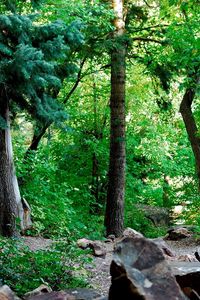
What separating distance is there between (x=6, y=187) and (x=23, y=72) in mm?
2541

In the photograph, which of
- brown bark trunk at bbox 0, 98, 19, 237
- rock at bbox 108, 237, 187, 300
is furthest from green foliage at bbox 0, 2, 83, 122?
rock at bbox 108, 237, 187, 300

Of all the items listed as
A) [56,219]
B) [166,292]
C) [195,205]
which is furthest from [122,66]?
[166,292]

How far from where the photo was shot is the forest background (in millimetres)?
7586

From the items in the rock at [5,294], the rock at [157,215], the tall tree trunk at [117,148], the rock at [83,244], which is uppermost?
the tall tree trunk at [117,148]

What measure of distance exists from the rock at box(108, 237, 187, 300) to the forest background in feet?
5.32

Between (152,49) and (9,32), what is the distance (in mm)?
6197

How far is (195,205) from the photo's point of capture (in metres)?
13.7

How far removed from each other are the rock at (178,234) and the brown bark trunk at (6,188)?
15.4ft

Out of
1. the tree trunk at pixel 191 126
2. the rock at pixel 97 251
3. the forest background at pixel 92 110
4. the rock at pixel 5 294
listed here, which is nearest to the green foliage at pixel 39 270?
the forest background at pixel 92 110

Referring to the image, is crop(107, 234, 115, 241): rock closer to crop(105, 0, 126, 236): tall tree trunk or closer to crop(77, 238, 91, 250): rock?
crop(105, 0, 126, 236): tall tree trunk

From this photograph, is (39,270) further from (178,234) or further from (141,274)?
(178,234)

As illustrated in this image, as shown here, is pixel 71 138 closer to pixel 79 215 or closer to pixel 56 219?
pixel 79 215

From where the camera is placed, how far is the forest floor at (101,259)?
Answer: 593cm

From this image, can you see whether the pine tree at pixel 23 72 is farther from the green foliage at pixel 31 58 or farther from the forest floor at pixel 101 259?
the forest floor at pixel 101 259
